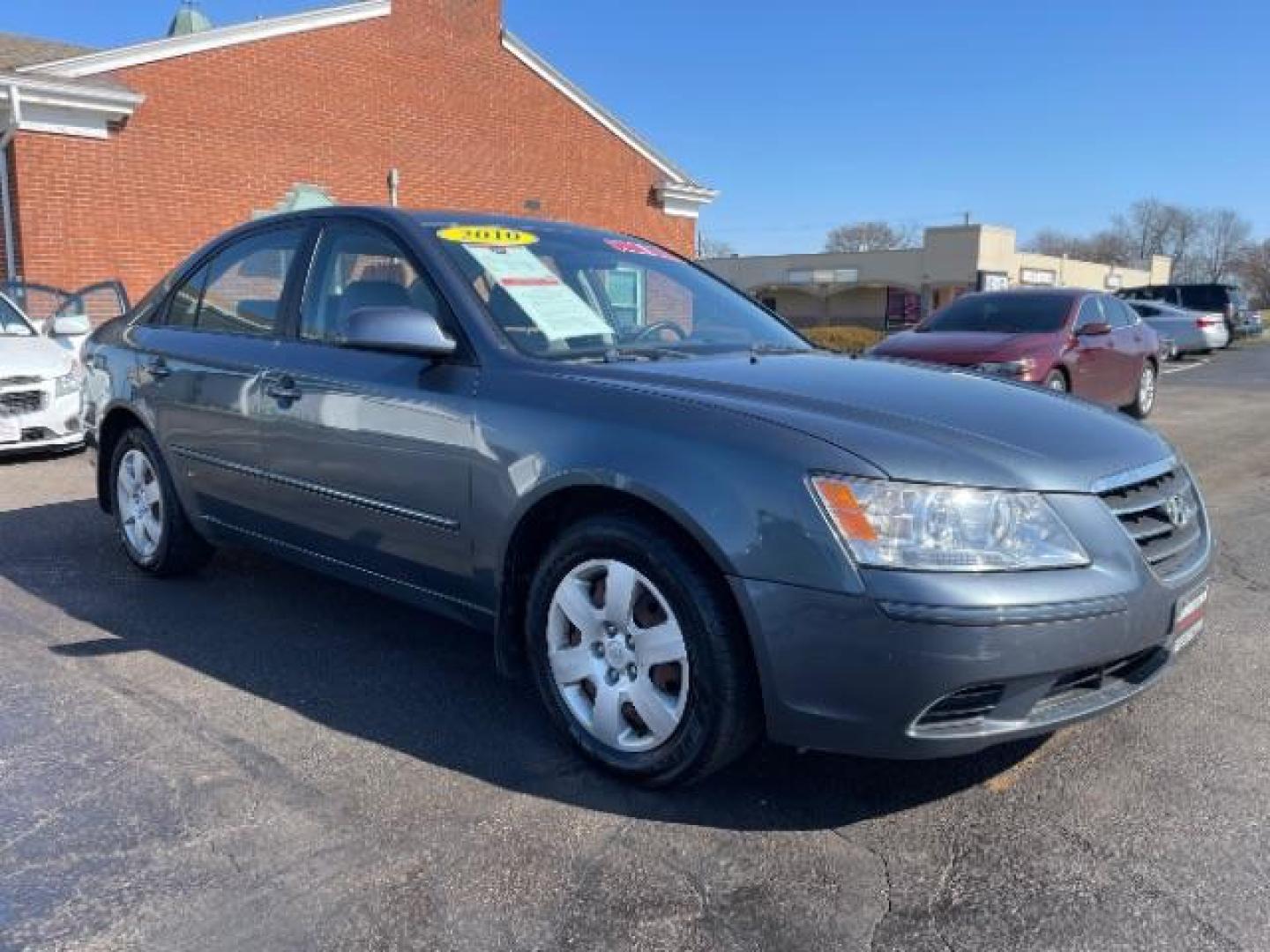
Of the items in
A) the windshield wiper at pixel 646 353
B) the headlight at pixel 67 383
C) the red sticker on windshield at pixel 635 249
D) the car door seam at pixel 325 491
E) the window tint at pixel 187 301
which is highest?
the red sticker on windshield at pixel 635 249

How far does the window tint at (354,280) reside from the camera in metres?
3.67

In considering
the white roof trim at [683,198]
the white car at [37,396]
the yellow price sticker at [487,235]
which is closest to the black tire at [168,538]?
the yellow price sticker at [487,235]

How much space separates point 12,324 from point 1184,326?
2320cm

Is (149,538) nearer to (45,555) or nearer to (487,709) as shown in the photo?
(45,555)

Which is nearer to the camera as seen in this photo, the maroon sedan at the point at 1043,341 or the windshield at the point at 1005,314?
the maroon sedan at the point at 1043,341

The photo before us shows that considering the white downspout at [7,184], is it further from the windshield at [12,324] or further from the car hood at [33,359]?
the car hood at [33,359]

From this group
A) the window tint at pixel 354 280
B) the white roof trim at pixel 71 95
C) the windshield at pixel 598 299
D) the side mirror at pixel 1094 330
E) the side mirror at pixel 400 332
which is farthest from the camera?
the white roof trim at pixel 71 95

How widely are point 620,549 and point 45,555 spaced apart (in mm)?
3963

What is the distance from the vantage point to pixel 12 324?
31.3ft

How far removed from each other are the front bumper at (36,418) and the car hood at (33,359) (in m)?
0.10

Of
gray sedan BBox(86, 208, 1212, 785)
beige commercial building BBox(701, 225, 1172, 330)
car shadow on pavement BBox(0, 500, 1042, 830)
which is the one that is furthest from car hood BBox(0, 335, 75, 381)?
beige commercial building BBox(701, 225, 1172, 330)

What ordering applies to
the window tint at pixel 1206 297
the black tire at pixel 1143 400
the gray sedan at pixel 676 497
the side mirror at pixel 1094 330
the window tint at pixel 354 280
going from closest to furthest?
the gray sedan at pixel 676 497, the window tint at pixel 354 280, the side mirror at pixel 1094 330, the black tire at pixel 1143 400, the window tint at pixel 1206 297

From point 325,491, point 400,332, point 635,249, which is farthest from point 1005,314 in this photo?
point 400,332

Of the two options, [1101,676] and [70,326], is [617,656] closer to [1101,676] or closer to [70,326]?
[1101,676]
